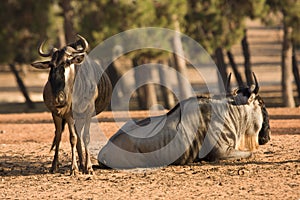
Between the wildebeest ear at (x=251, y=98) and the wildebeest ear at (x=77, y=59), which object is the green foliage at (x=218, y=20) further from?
the wildebeest ear at (x=77, y=59)

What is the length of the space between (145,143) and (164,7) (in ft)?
53.6

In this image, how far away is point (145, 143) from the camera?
1171 cm

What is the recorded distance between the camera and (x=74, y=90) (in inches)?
428

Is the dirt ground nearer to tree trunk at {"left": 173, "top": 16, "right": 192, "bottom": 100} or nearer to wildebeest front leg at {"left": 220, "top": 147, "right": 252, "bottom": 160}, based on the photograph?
wildebeest front leg at {"left": 220, "top": 147, "right": 252, "bottom": 160}

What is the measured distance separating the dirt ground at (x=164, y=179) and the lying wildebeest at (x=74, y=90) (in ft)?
1.81

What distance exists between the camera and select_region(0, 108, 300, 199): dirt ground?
32.0 ft

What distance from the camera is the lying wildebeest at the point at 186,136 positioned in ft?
38.3

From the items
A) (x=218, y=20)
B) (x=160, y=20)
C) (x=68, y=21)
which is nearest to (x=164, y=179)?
(x=160, y=20)

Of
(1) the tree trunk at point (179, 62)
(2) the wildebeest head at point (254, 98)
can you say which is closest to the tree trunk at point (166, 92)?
(1) the tree trunk at point (179, 62)

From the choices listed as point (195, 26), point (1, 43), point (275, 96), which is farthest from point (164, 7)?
point (275, 96)

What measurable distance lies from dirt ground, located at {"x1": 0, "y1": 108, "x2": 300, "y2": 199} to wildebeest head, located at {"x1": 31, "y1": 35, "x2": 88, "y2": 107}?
1.19m

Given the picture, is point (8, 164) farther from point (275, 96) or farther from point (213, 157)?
point (275, 96)

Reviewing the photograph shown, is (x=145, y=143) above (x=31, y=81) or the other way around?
the other way around

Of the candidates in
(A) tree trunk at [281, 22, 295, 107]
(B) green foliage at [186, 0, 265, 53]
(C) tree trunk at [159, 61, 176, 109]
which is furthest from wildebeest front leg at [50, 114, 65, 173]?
(C) tree trunk at [159, 61, 176, 109]
